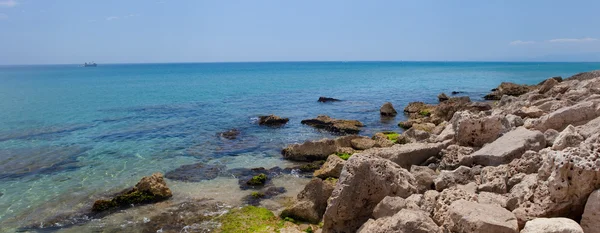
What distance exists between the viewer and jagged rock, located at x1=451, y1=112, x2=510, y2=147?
1416 cm

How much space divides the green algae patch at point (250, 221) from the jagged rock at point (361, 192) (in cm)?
384

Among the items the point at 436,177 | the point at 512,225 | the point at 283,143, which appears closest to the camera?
the point at 512,225

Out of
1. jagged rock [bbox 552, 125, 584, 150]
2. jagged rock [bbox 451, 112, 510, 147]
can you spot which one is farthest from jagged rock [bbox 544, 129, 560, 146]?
jagged rock [bbox 451, 112, 510, 147]

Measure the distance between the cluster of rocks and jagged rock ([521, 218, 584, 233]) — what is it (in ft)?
0.05

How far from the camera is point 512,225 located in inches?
276

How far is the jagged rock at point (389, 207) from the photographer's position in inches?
339

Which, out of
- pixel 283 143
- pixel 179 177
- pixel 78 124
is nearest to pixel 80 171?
pixel 179 177

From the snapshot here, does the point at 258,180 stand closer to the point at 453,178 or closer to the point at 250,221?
the point at 250,221

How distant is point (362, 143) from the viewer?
76.0 ft

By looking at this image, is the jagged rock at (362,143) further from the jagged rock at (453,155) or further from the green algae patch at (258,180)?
the jagged rock at (453,155)

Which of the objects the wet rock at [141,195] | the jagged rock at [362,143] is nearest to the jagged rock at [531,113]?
the jagged rock at [362,143]

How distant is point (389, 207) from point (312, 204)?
5.35m

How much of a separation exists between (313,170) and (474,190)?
1090 cm

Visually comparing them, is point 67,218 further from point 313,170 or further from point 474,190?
point 474,190
